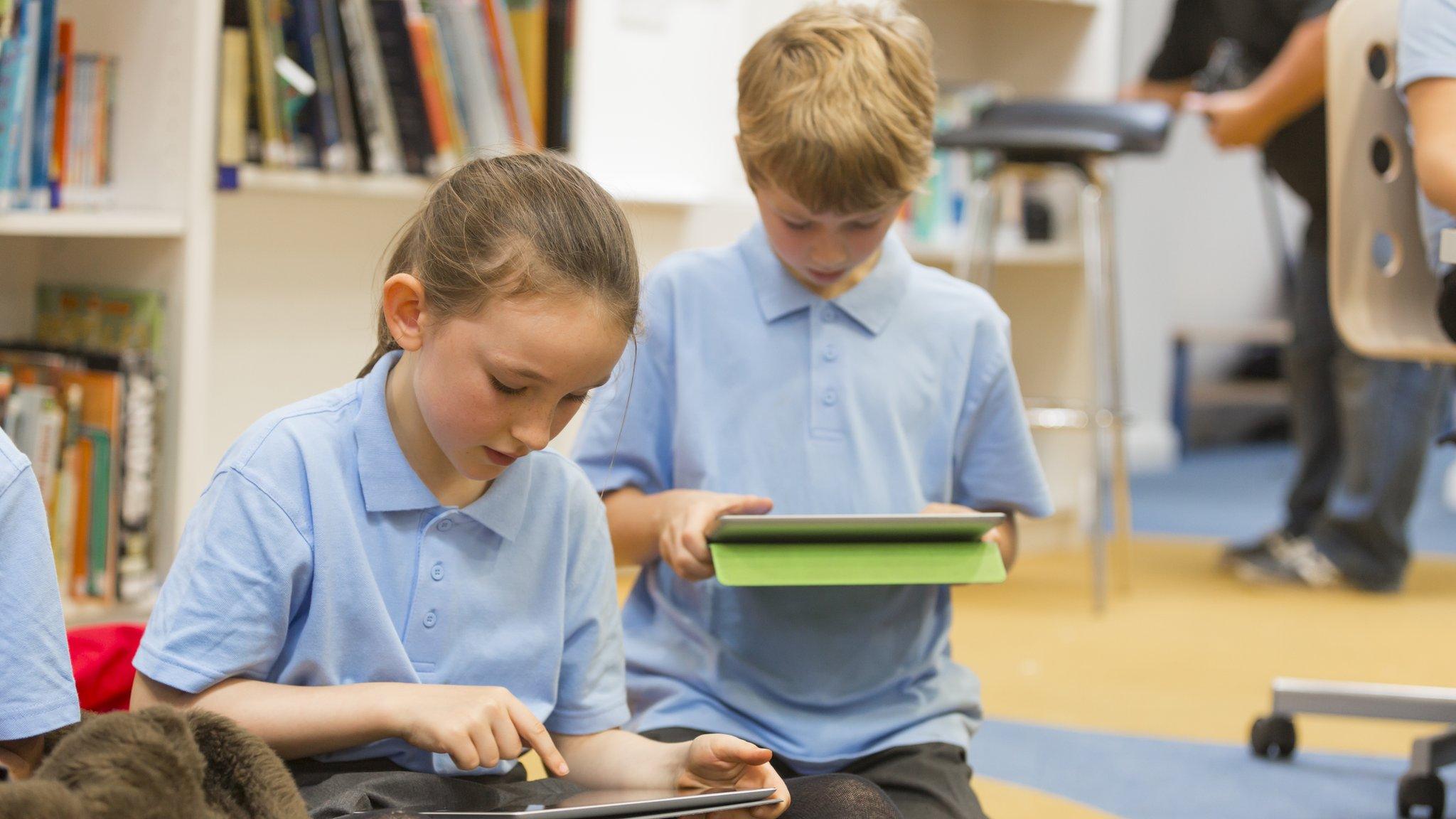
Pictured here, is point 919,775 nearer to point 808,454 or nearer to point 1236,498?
point 808,454

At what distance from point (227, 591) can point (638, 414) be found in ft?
1.53

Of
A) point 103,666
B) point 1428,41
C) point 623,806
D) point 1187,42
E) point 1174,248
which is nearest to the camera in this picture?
point 623,806

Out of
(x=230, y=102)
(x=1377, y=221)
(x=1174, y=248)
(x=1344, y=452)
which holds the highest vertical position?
(x=230, y=102)

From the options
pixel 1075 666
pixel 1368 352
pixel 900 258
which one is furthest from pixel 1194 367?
pixel 900 258

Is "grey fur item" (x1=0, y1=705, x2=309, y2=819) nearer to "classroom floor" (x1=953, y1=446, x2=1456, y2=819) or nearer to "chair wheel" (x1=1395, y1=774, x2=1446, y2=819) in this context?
"classroom floor" (x1=953, y1=446, x2=1456, y2=819)

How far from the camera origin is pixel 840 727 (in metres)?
1.19

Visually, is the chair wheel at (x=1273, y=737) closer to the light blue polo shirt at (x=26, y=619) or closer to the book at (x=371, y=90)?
the book at (x=371, y=90)

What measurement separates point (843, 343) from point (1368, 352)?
2.74ft

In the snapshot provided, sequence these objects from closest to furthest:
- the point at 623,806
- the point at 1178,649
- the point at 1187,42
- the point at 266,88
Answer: the point at 623,806, the point at 266,88, the point at 1178,649, the point at 1187,42

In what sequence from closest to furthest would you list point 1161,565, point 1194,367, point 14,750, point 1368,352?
point 14,750 < point 1368,352 < point 1161,565 < point 1194,367

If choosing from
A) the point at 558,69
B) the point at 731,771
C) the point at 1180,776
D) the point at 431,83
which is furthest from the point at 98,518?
the point at 1180,776

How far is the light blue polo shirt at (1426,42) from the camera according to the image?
5.19 ft

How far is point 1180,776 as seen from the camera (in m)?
1.87

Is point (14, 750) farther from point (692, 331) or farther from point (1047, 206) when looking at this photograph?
point (1047, 206)
